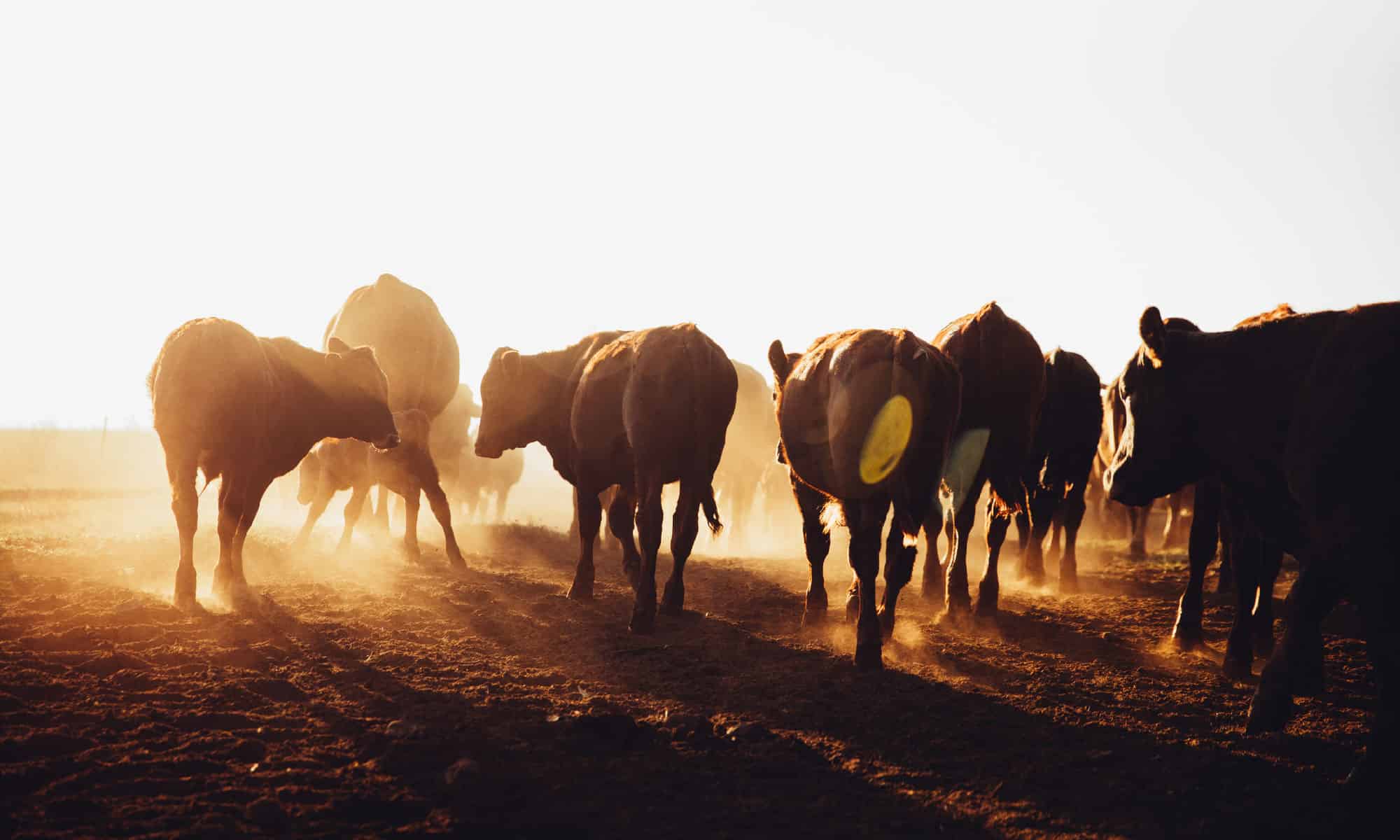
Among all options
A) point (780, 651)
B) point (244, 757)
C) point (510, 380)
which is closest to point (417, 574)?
point (510, 380)

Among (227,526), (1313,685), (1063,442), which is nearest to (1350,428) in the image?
(1313,685)

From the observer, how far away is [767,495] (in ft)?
66.4

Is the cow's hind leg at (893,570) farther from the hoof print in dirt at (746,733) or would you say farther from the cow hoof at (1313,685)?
the cow hoof at (1313,685)

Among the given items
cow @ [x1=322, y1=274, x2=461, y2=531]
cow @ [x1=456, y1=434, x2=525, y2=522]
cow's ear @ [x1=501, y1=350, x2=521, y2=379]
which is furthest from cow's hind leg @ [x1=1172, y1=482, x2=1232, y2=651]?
cow @ [x1=456, y1=434, x2=525, y2=522]

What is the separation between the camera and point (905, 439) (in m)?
5.99

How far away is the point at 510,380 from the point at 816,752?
21.4 feet

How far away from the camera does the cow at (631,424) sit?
23.9ft

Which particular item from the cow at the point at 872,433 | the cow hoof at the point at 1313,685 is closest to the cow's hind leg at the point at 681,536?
A: the cow at the point at 872,433

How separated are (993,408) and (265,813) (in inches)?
249

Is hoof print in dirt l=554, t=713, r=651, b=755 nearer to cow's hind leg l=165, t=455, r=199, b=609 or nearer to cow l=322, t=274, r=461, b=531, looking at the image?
cow's hind leg l=165, t=455, r=199, b=609

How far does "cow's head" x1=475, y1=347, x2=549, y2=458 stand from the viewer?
10023mm

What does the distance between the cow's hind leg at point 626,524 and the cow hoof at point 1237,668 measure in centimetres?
499

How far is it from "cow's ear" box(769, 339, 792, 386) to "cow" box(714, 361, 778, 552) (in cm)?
1053

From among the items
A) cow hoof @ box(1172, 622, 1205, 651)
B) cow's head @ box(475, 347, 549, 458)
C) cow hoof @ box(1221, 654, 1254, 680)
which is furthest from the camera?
cow's head @ box(475, 347, 549, 458)
